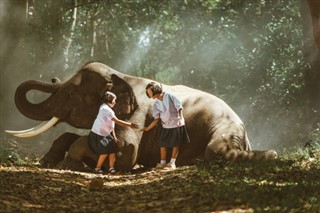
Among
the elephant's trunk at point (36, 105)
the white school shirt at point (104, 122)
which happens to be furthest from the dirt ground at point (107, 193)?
the elephant's trunk at point (36, 105)

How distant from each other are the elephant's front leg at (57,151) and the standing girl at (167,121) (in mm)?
1924

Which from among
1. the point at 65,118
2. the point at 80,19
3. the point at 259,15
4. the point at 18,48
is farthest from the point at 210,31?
the point at 65,118

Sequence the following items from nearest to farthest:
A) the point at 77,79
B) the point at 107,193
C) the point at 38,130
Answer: the point at 107,193 < the point at 38,130 < the point at 77,79

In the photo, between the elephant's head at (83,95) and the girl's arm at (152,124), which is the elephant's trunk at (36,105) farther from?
the girl's arm at (152,124)

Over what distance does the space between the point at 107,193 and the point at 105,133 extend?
11.3ft

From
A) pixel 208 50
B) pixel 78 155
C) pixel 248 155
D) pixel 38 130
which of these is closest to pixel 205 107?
pixel 248 155

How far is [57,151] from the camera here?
47.7 ft

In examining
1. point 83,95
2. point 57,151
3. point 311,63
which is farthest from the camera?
point 311,63

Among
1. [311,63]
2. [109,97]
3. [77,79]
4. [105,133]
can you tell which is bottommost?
[105,133]

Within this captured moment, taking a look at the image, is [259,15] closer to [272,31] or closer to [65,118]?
[272,31]

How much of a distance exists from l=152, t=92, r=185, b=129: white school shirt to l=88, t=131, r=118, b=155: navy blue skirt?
101 cm

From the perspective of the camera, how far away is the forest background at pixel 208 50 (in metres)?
21.8

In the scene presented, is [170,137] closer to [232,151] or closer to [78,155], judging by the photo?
[232,151]

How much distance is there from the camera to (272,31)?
1249 inches
